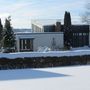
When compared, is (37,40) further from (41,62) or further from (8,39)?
(41,62)

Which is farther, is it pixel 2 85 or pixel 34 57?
pixel 34 57

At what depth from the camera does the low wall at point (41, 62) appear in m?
25.6

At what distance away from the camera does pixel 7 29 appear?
51.5m

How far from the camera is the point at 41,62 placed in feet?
87.4

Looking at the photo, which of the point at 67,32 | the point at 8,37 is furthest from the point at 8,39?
the point at 67,32

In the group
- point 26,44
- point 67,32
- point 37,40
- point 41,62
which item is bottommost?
point 41,62

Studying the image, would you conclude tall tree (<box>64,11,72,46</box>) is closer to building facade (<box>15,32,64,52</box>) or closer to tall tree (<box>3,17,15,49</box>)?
building facade (<box>15,32,64,52</box>)

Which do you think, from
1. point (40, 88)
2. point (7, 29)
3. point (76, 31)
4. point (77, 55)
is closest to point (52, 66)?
point (77, 55)

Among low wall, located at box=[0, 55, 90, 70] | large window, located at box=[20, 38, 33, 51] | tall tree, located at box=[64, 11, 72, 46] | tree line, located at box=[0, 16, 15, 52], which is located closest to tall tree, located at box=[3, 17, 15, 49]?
tree line, located at box=[0, 16, 15, 52]

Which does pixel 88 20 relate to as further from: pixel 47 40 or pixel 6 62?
pixel 6 62

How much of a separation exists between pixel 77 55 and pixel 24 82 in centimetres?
1123

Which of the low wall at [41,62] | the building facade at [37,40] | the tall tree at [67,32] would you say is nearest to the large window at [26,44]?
the building facade at [37,40]

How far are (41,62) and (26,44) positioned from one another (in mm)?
28166

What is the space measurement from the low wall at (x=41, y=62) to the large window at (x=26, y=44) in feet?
84.0
